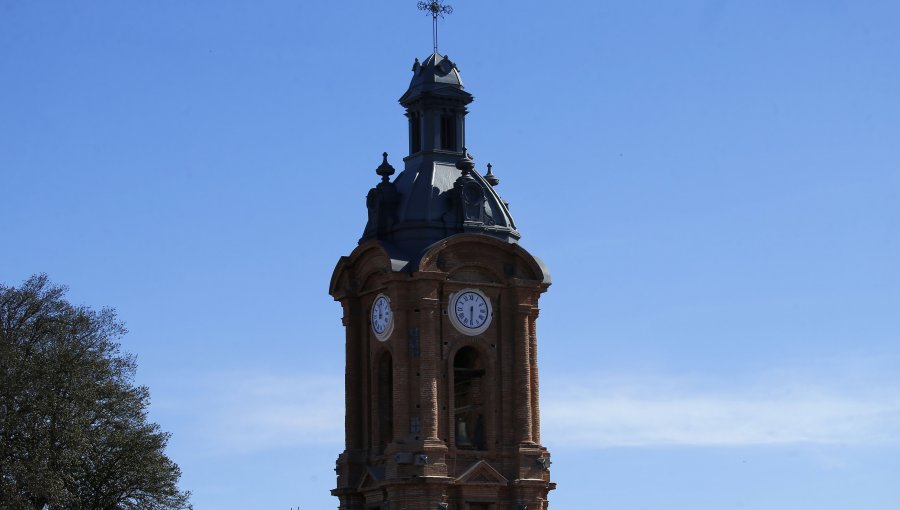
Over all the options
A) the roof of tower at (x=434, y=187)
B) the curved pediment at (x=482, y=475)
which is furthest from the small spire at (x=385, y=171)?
the curved pediment at (x=482, y=475)

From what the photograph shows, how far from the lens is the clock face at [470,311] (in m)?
80.4

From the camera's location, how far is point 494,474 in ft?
259

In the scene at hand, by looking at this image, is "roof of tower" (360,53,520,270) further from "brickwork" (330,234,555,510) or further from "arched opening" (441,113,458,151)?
"brickwork" (330,234,555,510)

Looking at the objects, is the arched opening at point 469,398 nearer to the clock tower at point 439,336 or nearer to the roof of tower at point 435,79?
the clock tower at point 439,336

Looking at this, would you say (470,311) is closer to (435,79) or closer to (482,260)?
(482,260)

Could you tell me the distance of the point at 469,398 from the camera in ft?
270

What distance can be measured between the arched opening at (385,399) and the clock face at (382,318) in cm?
100

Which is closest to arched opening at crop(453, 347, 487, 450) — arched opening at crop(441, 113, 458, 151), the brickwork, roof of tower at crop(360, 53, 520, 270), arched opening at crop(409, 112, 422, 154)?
the brickwork

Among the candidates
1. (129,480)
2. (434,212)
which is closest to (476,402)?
(434,212)

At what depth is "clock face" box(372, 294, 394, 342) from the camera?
265 ft

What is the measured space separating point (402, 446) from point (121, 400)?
13.2 metres

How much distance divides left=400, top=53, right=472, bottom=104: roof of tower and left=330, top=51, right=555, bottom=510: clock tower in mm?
76

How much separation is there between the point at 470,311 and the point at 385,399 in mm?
5336


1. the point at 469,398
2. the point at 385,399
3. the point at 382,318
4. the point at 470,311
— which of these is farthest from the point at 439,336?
the point at 385,399
